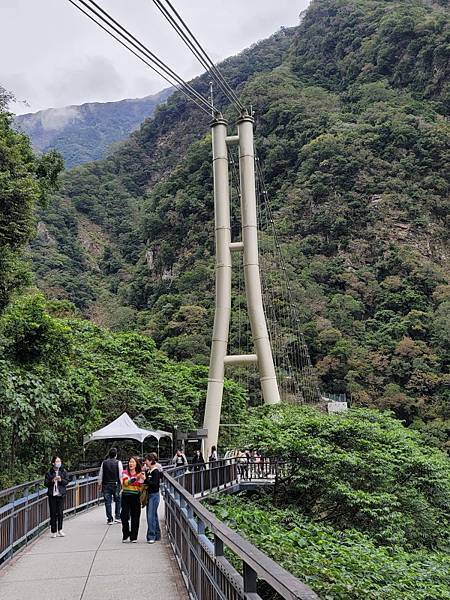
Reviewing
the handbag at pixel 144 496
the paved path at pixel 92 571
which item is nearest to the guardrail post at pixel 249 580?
the paved path at pixel 92 571

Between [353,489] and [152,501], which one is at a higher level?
[152,501]

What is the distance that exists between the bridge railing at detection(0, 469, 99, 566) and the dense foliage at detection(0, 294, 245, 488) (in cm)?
154

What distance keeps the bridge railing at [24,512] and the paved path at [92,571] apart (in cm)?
20

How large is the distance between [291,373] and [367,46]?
209ft

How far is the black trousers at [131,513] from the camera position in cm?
938

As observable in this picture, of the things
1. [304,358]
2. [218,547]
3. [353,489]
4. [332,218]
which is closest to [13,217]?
[218,547]

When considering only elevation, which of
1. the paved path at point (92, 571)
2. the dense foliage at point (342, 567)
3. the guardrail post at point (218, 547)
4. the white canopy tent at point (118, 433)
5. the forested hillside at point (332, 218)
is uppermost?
the forested hillside at point (332, 218)

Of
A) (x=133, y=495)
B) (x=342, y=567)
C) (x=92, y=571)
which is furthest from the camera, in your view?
(x=133, y=495)

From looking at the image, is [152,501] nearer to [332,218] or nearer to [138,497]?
[138,497]

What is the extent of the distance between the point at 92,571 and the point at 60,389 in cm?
937

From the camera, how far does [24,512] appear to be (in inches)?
395

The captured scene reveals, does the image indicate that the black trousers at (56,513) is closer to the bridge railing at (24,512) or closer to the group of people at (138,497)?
the bridge railing at (24,512)

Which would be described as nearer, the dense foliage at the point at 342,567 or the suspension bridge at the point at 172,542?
the suspension bridge at the point at 172,542

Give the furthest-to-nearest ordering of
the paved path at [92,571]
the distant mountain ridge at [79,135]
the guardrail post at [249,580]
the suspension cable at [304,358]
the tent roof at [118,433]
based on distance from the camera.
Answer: the distant mountain ridge at [79,135]
the suspension cable at [304,358]
the tent roof at [118,433]
the paved path at [92,571]
the guardrail post at [249,580]
